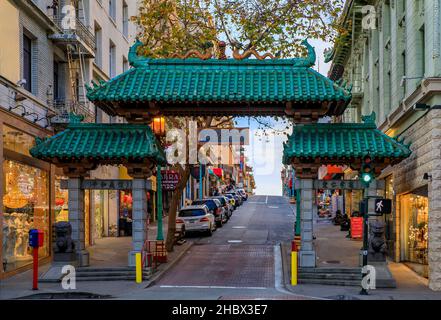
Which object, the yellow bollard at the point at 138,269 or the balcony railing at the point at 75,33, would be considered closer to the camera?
the yellow bollard at the point at 138,269

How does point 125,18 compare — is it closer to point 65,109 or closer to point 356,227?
point 65,109

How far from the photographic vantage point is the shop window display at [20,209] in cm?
2225

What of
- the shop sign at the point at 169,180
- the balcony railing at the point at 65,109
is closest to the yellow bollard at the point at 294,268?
the balcony railing at the point at 65,109

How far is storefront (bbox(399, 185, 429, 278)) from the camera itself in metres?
22.5

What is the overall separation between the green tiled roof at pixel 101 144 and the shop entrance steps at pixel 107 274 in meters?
3.72

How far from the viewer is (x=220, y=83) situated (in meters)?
21.3

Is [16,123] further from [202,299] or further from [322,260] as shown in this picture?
[322,260]

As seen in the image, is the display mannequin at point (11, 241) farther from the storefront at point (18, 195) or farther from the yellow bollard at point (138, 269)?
the yellow bollard at point (138, 269)

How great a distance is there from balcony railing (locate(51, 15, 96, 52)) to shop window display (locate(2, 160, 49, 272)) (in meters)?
6.07

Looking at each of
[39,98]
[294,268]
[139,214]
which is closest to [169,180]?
[39,98]

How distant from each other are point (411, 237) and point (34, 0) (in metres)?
17.7

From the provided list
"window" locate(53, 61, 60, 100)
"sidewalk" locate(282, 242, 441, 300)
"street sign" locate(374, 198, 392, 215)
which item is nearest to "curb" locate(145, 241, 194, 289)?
"sidewalk" locate(282, 242, 441, 300)

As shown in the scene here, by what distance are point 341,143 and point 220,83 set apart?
444cm

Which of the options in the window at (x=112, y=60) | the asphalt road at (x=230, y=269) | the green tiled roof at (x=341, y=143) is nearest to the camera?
the asphalt road at (x=230, y=269)
